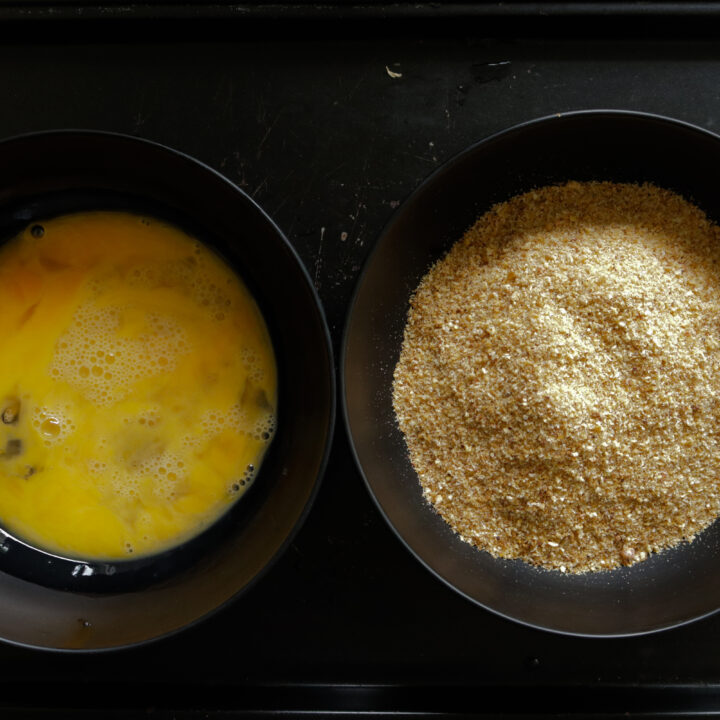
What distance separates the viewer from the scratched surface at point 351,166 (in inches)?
40.2

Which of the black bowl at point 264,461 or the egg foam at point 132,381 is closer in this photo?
the black bowl at point 264,461

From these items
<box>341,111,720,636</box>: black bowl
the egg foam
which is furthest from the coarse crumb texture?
the egg foam

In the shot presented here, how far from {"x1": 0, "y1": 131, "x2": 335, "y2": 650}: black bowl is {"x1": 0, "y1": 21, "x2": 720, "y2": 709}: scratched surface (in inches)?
3.8

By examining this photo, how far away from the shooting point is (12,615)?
947mm

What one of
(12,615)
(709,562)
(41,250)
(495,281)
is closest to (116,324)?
(41,250)

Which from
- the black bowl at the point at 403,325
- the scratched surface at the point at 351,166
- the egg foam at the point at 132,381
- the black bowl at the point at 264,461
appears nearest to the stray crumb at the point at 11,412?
the egg foam at the point at 132,381

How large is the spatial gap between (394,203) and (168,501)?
23.1 inches

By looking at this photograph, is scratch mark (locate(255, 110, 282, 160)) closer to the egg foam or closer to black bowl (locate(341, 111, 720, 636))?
the egg foam

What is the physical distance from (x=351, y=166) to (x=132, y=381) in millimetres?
482

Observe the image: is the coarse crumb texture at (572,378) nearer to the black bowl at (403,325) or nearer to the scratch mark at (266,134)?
the black bowl at (403,325)

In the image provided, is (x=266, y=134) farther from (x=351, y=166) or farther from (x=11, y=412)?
(x=11, y=412)

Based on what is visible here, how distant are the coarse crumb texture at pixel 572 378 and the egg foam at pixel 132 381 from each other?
0.27 metres

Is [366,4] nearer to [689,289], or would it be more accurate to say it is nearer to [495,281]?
[495,281]

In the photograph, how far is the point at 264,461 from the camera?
39.6 inches
